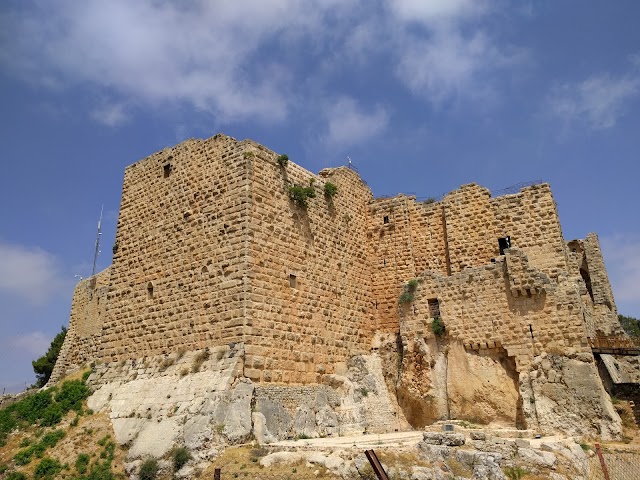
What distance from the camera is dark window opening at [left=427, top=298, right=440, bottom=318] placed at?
14.7 metres

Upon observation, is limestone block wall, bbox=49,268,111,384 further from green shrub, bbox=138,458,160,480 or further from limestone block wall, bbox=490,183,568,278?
limestone block wall, bbox=490,183,568,278

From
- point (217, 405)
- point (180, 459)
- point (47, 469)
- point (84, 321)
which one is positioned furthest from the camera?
point (84, 321)

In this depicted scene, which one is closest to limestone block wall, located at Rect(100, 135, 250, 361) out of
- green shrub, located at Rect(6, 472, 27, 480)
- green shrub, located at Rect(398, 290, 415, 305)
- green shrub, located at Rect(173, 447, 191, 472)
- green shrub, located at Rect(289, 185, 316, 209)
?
green shrub, located at Rect(289, 185, 316, 209)

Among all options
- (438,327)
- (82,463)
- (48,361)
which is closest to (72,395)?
(82,463)

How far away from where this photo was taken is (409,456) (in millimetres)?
8125

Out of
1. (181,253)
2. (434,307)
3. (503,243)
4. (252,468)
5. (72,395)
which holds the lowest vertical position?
(252,468)

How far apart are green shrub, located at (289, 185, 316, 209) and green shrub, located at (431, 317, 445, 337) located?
492 centimetres

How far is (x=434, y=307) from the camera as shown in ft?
48.5

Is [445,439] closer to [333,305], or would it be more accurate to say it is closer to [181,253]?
[333,305]

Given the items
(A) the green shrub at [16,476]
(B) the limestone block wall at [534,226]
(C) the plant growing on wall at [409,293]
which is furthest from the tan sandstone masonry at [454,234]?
(A) the green shrub at [16,476]

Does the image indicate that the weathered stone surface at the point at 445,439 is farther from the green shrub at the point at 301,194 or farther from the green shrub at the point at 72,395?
the green shrub at the point at 72,395

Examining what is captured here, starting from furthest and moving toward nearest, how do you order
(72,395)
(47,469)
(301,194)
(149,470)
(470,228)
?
1. (470,228)
2. (301,194)
3. (72,395)
4. (47,469)
5. (149,470)

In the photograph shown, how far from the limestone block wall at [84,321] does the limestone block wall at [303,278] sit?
1166 cm

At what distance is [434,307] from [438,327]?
2.16ft
